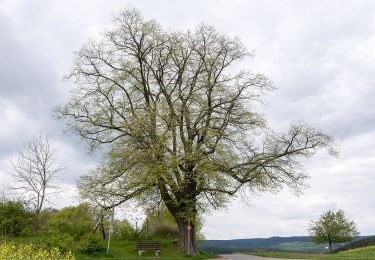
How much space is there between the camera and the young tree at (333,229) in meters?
60.5

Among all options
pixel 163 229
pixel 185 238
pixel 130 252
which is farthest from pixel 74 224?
pixel 185 238

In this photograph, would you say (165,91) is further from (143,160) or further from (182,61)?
(143,160)

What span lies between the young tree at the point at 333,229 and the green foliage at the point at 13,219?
4222cm

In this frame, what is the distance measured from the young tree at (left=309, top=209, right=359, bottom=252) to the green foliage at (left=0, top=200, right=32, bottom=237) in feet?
139

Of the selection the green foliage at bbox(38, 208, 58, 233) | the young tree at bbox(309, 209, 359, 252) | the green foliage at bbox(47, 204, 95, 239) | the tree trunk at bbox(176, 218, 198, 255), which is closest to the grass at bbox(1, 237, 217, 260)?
the tree trunk at bbox(176, 218, 198, 255)

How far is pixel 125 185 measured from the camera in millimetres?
28016

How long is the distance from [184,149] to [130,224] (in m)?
11.9

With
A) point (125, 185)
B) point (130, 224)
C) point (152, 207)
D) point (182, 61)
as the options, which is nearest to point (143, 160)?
point (125, 185)

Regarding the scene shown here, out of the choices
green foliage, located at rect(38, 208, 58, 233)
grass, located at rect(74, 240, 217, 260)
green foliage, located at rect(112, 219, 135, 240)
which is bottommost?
grass, located at rect(74, 240, 217, 260)

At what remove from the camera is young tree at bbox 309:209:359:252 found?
60.5 meters

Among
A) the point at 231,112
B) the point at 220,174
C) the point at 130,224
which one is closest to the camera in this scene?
the point at 220,174

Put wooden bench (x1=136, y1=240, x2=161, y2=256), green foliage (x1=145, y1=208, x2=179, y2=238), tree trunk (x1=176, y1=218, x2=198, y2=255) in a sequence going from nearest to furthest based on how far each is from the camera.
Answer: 1. tree trunk (x1=176, y1=218, x2=198, y2=255)
2. wooden bench (x1=136, y1=240, x2=161, y2=256)
3. green foliage (x1=145, y1=208, x2=179, y2=238)

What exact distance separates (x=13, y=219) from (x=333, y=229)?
4371 centimetres

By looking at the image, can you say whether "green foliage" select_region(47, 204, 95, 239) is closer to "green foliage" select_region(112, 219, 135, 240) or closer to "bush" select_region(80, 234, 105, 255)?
"bush" select_region(80, 234, 105, 255)
